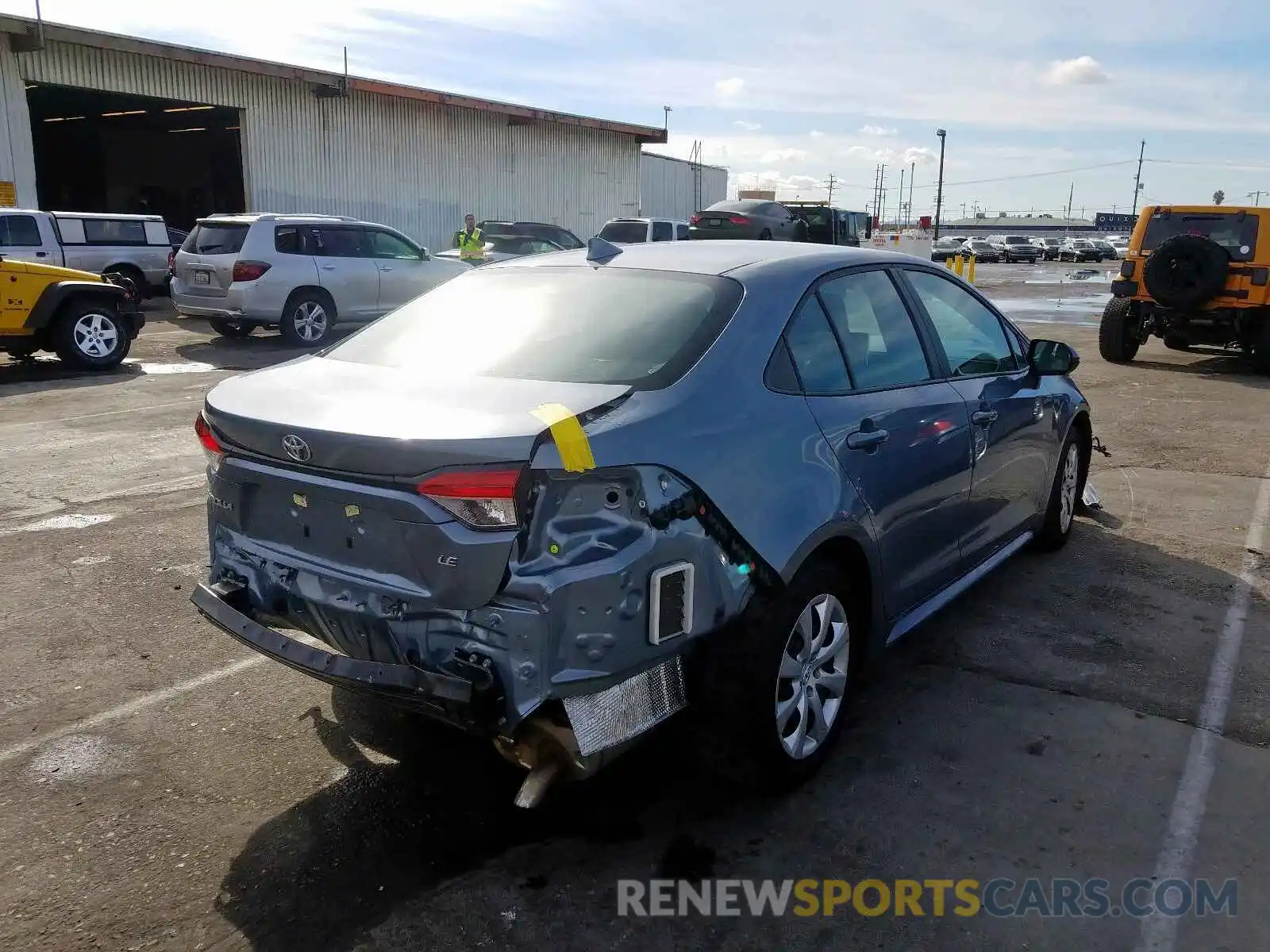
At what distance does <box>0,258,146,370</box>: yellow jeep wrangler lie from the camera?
11.4 m

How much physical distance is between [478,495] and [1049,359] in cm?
349

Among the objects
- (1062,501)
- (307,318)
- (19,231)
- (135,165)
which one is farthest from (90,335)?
(135,165)

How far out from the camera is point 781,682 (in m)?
3.21

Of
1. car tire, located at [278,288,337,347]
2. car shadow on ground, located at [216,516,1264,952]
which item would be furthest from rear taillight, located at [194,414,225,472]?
car tire, located at [278,288,337,347]

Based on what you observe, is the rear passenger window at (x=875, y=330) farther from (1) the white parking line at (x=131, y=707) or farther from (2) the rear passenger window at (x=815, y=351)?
(1) the white parking line at (x=131, y=707)

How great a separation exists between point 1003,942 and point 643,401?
169 cm

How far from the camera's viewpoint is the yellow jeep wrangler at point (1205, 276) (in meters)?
12.4

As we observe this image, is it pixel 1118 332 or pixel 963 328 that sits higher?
pixel 963 328

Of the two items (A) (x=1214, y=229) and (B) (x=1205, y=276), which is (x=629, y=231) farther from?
(B) (x=1205, y=276)

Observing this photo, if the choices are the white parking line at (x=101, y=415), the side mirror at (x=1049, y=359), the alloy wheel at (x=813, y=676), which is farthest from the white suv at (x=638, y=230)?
the alloy wheel at (x=813, y=676)

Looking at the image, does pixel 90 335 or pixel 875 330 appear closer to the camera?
pixel 875 330

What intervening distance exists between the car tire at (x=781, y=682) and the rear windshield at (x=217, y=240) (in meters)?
12.4

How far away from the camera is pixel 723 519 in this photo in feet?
9.64

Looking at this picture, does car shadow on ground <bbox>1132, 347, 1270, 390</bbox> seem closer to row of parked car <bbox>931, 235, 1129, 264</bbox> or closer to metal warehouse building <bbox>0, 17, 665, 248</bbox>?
metal warehouse building <bbox>0, 17, 665, 248</bbox>
